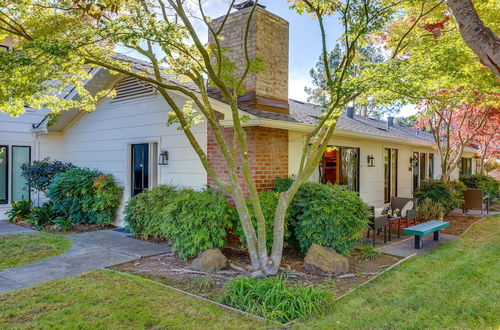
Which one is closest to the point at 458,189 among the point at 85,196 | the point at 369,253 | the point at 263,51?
the point at 369,253

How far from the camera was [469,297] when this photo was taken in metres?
4.47

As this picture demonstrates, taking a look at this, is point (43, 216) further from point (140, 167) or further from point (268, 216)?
point (268, 216)

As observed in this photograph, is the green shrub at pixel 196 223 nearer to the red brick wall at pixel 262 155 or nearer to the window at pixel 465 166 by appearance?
the red brick wall at pixel 262 155

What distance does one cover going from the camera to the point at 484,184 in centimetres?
1534

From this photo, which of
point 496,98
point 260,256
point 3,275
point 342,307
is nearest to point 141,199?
point 3,275

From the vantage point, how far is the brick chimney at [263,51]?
299 inches

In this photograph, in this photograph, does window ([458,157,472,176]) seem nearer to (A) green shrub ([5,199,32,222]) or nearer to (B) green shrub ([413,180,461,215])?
(B) green shrub ([413,180,461,215])

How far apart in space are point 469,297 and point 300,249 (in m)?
2.81

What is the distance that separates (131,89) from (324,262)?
6.77m

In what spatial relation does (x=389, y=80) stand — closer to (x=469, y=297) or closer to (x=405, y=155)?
(x=469, y=297)

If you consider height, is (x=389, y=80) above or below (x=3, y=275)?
above

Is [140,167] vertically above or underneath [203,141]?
underneath

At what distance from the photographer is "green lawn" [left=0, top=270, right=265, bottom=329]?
12.0 feet

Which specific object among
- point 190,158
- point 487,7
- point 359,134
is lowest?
point 190,158
